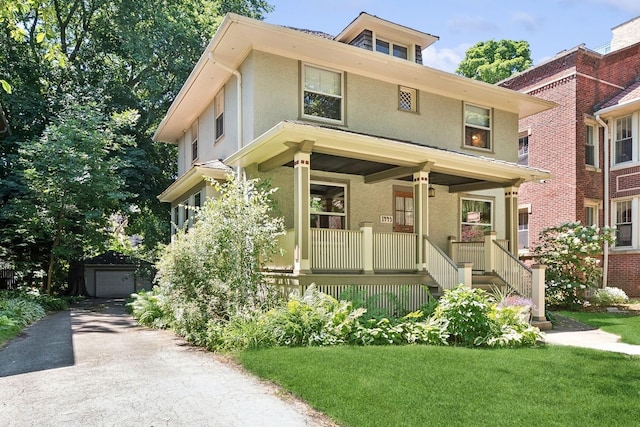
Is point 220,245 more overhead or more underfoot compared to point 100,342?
more overhead

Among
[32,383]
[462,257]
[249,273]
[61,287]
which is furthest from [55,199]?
[462,257]

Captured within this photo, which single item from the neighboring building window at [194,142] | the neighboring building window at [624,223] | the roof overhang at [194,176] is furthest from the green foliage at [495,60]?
the roof overhang at [194,176]

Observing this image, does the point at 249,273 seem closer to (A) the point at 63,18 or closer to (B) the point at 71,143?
(B) the point at 71,143

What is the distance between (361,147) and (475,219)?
6.29 m

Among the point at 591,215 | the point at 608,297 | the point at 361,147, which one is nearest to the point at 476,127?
the point at 361,147

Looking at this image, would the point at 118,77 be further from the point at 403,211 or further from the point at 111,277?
the point at 403,211

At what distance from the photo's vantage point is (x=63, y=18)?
22500mm

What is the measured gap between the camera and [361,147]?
10453 millimetres

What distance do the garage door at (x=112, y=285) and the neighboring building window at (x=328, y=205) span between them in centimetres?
1481

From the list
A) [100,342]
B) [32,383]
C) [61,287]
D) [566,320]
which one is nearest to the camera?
[32,383]

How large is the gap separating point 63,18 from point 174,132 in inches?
368

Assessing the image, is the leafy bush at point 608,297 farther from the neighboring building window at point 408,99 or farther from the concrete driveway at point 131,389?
the concrete driveway at point 131,389

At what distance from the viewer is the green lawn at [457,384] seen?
4.71 metres

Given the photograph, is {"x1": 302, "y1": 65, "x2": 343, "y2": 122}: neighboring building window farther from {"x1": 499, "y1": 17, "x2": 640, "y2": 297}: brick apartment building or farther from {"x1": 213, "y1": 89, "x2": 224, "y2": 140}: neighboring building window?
{"x1": 499, "y1": 17, "x2": 640, "y2": 297}: brick apartment building
